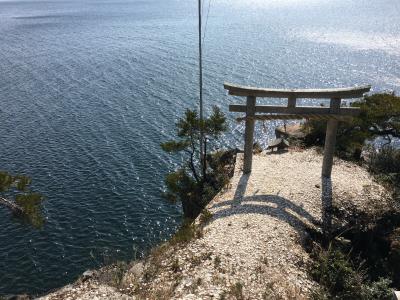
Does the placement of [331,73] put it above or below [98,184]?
above

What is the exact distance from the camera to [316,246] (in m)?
17.8

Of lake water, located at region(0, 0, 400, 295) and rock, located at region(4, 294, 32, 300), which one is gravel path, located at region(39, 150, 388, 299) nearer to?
lake water, located at region(0, 0, 400, 295)

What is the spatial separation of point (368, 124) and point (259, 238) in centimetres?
1405

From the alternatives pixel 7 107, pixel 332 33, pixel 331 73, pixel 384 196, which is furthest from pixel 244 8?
pixel 384 196

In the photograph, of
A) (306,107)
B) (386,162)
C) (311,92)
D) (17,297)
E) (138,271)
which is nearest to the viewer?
(138,271)

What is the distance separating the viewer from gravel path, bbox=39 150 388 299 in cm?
1484

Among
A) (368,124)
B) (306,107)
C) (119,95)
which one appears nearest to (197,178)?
(306,107)

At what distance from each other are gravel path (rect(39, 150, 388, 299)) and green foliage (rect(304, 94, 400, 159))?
2.38m

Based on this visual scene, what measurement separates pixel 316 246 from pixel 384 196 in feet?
19.8

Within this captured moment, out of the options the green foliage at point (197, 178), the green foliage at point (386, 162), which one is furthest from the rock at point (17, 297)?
the green foliage at point (386, 162)

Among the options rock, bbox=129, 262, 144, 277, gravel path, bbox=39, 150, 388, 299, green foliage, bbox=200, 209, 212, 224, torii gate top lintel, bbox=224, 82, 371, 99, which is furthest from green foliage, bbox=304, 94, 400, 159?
rock, bbox=129, 262, 144, 277

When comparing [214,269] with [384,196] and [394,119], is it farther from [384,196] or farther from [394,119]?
[394,119]

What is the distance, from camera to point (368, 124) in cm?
2705

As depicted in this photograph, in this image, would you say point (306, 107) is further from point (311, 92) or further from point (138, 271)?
point (138, 271)
